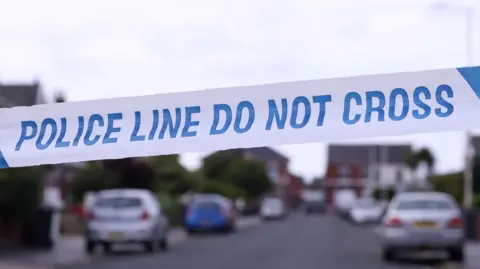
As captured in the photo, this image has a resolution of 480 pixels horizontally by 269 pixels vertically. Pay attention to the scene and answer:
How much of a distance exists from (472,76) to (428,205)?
1345cm

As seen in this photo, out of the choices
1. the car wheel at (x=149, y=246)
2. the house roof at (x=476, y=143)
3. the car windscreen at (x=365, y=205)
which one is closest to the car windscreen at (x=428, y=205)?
the car wheel at (x=149, y=246)

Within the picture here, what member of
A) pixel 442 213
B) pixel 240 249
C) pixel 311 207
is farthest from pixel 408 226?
pixel 311 207

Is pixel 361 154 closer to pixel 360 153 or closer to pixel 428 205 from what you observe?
pixel 360 153

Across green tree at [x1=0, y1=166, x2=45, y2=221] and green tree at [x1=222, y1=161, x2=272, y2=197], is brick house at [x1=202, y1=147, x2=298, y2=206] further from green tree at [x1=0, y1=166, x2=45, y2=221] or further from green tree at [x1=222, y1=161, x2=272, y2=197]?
green tree at [x1=0, y1=166, x2=45, y2=221]

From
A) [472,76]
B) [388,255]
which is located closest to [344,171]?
[388,255]

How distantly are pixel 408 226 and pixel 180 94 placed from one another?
13379 millimetres

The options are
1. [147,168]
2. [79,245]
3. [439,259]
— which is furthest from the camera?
[147,168]

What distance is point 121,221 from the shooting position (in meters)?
23.5

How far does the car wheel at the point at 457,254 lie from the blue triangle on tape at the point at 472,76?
13172mm

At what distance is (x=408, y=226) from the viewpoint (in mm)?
20438

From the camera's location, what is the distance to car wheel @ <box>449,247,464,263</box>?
2058 centimetres

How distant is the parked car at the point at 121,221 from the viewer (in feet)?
76.6

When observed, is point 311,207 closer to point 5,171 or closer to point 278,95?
point 5,171

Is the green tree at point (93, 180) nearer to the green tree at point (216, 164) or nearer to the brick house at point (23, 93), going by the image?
the brick house at point (23, 93)
